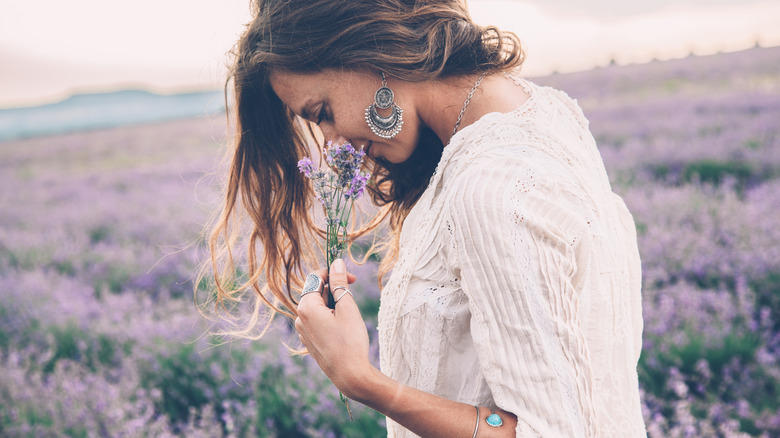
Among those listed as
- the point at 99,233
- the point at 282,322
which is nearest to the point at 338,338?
the point at 282,322

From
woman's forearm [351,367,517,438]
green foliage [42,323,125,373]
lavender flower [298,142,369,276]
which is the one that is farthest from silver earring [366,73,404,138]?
green foliage [42,323,125,373]

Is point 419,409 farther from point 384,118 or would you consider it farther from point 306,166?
point 384,118

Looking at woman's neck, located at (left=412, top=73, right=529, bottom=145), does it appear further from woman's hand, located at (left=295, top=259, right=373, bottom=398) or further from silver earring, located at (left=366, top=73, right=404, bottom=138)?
woman's hand, located at (left=295, top=259, right=373, bottom=398)

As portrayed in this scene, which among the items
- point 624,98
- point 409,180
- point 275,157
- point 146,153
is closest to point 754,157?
point 409,180

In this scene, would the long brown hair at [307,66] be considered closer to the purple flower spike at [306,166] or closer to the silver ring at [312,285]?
the purple flower spike at [306,166]

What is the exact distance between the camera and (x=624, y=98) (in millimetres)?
12758

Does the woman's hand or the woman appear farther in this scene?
the woman's hand

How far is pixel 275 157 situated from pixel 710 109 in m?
8.68

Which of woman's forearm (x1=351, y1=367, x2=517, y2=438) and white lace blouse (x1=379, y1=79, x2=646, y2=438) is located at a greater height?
white lace blouse (x1=379, y1=79, x2=646, y2=438)

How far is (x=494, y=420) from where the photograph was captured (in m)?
1.02

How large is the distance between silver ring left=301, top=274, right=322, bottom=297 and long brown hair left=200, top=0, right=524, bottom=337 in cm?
54

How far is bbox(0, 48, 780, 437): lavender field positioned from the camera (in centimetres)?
267

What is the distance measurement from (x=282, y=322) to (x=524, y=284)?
303 centimetres

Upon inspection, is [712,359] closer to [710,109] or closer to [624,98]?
[710,109]
